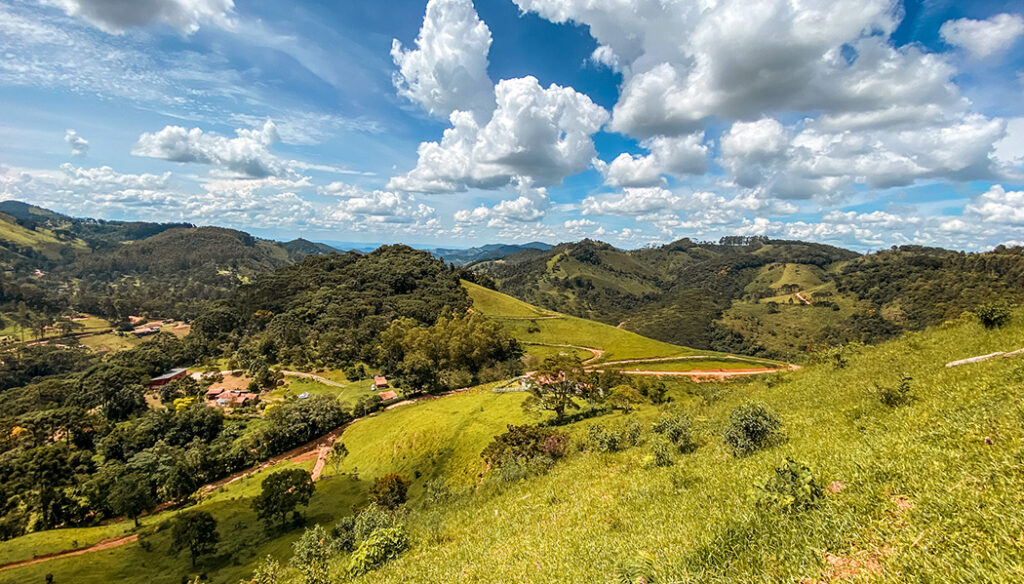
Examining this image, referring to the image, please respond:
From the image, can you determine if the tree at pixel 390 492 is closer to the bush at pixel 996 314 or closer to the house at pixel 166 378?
the bush at pixel 996 314

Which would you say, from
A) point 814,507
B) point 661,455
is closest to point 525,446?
point 661,455

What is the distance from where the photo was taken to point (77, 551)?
47.2m

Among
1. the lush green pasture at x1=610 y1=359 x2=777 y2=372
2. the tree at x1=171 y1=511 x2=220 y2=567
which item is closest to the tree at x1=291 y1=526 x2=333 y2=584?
the tree at x1=171 y1=511 x2=220 y2=567

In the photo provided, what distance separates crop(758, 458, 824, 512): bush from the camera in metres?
9.55

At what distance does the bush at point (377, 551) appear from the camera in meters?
17.3

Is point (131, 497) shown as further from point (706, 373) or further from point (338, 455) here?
point (706, 373)

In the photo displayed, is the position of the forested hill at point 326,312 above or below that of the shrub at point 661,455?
below

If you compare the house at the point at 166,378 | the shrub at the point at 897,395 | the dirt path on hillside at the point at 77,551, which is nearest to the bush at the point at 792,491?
the shrub at the point at 897,395

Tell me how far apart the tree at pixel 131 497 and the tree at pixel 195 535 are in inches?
901

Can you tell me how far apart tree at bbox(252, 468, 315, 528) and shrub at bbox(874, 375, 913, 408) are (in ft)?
179

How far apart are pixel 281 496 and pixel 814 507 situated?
52577 mm

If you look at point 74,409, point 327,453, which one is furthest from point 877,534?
point 74,409

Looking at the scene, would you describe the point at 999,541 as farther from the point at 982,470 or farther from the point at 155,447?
the point at 155,447

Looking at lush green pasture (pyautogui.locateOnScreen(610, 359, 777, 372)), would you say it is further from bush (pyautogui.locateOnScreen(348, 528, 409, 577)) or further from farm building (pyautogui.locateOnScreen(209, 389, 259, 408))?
A: bush (pyautogui.locateOnScreen(348, 528, 409, 577))
